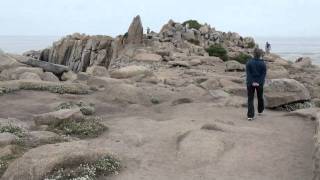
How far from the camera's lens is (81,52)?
168 feet

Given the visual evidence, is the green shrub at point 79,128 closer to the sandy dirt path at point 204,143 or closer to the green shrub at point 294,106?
the sandy dirt path at point 204,143

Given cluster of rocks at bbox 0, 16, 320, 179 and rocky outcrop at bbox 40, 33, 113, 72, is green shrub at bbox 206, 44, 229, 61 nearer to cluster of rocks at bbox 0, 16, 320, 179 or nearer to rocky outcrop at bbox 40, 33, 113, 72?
cluster of rocks at bbox 0, 16, 320, 179

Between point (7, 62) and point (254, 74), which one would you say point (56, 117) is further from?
point (7, 62)

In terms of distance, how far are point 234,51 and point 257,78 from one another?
111ft

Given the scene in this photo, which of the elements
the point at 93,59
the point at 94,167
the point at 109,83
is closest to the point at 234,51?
the point at 93,59

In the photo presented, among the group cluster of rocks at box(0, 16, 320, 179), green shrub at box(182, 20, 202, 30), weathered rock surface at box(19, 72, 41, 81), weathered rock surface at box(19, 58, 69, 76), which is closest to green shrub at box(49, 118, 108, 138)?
cluster of rocks at box(0, 16, 320, 179)

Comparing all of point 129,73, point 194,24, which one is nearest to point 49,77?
point 129,73

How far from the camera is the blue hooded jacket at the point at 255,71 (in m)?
17.0

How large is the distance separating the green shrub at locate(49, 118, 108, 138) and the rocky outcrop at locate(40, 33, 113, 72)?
3152cm

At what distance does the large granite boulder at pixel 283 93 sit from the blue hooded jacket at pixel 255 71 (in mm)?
2880

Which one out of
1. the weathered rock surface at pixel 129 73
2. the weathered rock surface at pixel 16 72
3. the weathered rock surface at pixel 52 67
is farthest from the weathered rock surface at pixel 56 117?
the weathered rock surface at pixel 52 67

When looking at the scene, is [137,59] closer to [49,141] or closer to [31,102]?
[31,102]

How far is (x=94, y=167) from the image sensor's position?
11133 millimetres

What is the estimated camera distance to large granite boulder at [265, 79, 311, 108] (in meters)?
19.9
